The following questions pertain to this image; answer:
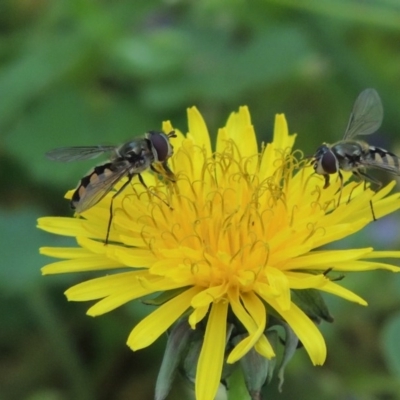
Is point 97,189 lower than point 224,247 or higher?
higher

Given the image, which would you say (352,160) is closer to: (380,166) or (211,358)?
(380,166)

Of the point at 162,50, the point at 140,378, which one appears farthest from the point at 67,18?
the point at 140,378

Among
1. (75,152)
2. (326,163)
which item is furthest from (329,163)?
(75,152)

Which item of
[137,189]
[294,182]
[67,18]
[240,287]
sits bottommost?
[240,287]

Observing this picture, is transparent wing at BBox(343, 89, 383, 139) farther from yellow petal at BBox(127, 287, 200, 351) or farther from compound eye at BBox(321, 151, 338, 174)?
yellow petal at BBox(127, 287, 200, 351)

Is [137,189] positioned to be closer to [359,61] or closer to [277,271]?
[277,271]

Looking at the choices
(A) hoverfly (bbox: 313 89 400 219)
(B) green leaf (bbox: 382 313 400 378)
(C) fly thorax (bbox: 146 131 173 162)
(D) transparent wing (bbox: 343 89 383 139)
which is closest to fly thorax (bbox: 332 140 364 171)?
(A) hoverfly (bbox: 313 89 400 219)

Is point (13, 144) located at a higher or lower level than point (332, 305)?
higher
